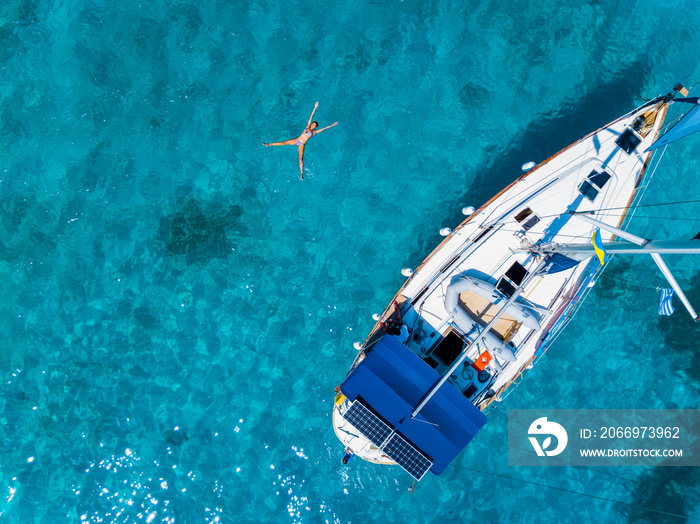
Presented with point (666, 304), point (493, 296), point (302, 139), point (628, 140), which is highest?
point (302, 139)

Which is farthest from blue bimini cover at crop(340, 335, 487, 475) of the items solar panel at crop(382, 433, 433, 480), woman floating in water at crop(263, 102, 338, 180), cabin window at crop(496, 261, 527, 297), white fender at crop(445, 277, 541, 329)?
woman floating in water at crop(263, 102, 338, 180)

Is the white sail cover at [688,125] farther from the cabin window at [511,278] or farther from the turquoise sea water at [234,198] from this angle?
the cabin window at [511,278]

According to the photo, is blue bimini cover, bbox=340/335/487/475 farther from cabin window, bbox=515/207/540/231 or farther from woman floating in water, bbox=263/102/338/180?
woman floating in water, bbox=263/102/338/180

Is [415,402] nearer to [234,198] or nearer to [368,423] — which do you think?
[368,423]

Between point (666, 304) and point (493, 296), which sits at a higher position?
point (666, 304)

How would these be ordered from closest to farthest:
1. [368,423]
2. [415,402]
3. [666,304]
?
1. [666,304]
2. [368,423]
3. [415,402]

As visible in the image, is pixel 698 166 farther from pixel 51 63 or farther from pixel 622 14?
pixel 51 63

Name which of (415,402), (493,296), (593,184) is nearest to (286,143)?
(493,296)

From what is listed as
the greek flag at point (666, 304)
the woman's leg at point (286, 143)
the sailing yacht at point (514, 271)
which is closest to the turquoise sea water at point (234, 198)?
the woman's leg at point (286, 143)
